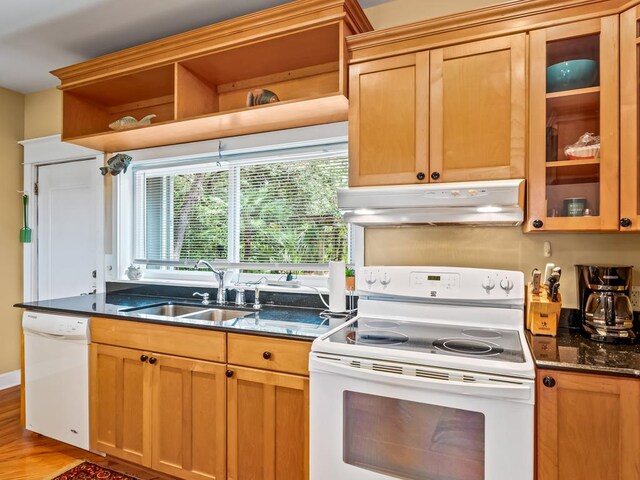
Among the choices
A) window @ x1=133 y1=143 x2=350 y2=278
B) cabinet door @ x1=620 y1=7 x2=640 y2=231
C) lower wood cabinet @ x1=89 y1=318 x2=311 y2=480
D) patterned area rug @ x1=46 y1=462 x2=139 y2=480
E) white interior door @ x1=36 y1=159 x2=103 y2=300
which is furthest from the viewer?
white interior door @ x1=36 y1=159 x2=103 y2=300

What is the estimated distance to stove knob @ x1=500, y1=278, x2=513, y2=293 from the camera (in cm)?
174

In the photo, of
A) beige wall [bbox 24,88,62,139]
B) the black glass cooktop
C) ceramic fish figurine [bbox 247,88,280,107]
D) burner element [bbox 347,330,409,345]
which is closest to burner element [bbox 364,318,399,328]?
the black glass cooktop

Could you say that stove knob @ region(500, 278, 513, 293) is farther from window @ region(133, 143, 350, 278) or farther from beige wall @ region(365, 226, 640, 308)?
window @ region(133, 143, 350, 278)

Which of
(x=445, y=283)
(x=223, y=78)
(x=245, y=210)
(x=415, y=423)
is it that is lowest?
(x=415, y=423)

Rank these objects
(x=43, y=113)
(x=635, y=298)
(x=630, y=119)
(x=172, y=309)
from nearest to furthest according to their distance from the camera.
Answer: (x=630, y=119)
(x=635, y=298)
(x=172, y=309)
(x=43, y=113)

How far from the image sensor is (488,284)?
1.77 m

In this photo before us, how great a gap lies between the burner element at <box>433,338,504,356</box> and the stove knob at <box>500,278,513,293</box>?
1.03 feet

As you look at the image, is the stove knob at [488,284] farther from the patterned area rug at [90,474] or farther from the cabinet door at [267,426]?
the patterned area rug at [90,474]

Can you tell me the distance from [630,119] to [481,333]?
1.00 m

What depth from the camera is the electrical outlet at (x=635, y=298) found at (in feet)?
5.61

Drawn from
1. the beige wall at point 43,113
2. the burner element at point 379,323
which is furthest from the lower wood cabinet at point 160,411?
the beige wall at point 43,113

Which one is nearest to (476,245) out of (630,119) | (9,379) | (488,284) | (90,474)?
(488,284)

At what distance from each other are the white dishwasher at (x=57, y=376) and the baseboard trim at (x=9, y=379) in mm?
1194

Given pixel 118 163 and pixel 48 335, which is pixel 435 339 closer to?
pixel 48 335
